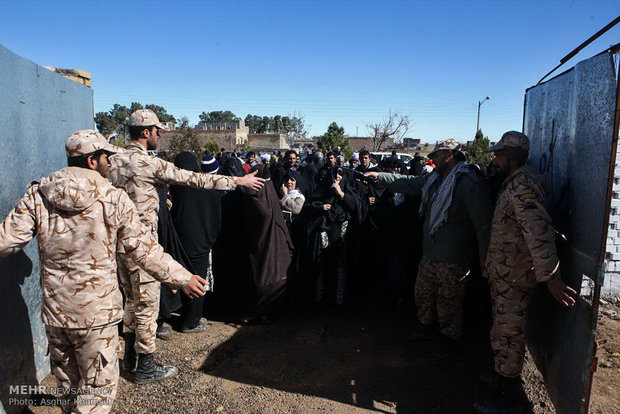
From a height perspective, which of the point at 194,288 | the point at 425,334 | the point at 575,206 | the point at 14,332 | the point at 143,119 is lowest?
the point at 425,334

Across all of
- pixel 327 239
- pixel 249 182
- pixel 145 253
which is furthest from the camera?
pixel 327 239

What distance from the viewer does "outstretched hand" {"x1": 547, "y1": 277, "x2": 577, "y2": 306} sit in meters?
2.14

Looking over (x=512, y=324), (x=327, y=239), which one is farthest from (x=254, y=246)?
(x=512, y=324)

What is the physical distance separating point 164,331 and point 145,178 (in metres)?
1.68

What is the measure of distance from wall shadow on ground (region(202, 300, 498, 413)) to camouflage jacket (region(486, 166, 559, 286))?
3.28ft

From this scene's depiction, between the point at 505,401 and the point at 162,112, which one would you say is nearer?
the point at 505,401

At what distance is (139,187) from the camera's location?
287 centimetres

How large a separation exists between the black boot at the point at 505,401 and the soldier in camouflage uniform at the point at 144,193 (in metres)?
2.28

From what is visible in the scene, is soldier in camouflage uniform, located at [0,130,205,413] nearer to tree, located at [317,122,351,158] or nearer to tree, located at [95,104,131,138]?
tree, located at [317,122,351,158]

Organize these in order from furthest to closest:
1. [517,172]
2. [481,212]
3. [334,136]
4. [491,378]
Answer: [334,136], [481,212], [491,378], [517,172]

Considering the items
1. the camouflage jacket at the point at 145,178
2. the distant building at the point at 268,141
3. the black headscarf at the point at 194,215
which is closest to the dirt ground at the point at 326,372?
the black headscarf at the point at 194,215

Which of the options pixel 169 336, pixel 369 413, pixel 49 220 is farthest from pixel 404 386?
pixel 49 220

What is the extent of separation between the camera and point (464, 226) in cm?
305

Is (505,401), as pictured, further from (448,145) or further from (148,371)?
(148,371)
